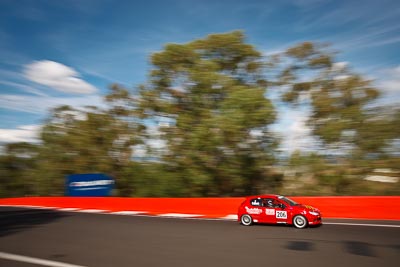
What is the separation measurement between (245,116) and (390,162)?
842 cm

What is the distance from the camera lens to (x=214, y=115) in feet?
72.3

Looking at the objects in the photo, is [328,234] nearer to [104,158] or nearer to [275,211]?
[275,211]

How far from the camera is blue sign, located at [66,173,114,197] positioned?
2404cm

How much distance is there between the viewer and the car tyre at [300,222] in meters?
11.4

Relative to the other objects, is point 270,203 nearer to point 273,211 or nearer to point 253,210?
point 273,211

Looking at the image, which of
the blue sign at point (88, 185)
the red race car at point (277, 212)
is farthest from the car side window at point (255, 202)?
the blue sign at point (88, 185)

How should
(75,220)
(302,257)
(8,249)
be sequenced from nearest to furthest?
(302,257), (8,249), (75,220)

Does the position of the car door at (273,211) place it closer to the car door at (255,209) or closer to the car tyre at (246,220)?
the car door at (255,209)

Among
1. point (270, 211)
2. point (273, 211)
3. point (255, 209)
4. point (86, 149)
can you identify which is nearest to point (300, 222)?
point (273, 211)

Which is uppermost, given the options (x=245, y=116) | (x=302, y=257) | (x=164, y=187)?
(x=245, y=116)

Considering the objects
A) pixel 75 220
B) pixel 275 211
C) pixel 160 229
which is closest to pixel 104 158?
pixel 75 220

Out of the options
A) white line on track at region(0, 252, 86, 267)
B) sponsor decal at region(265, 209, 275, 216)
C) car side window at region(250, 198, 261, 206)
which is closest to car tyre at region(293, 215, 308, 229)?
sponsor decal at region(265, 209, 275, 216)

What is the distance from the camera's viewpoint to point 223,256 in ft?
25.5

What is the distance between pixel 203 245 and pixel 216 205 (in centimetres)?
720
